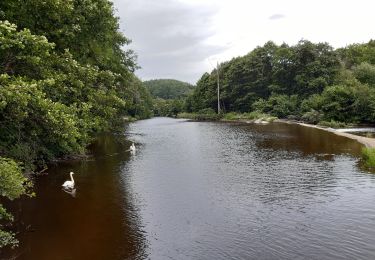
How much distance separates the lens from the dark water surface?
13945mm

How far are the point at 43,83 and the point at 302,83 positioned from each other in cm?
7988

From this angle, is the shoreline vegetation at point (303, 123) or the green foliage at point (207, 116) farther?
the green foliage at point (207, 116)

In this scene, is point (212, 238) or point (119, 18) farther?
point (119, 18)

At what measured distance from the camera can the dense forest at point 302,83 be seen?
2334 inches

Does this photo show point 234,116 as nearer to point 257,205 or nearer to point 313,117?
point 313,117

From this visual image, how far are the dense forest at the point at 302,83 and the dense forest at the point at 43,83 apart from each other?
143 feet

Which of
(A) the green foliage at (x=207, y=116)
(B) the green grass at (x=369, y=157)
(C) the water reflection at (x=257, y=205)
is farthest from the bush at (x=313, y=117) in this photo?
(A) the green foliage at (x=207, y=116)

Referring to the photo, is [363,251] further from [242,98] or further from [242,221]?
[242,98]

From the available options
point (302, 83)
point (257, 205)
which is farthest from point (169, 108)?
point (257, 205)

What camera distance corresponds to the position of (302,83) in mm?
86312

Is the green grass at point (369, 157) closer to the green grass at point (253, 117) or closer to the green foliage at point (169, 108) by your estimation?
the green grass at point (253, 117)

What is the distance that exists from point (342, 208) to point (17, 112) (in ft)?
47.6

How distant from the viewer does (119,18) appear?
143 ft

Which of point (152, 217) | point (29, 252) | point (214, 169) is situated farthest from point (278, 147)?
point (29, 252)
